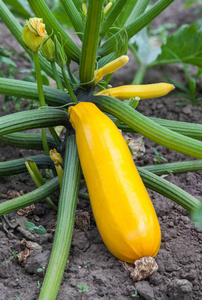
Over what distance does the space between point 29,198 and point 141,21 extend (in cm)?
87

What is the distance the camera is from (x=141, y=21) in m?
1.89

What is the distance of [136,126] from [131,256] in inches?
18.2

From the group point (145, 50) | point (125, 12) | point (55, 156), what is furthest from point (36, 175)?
point (145, 50)

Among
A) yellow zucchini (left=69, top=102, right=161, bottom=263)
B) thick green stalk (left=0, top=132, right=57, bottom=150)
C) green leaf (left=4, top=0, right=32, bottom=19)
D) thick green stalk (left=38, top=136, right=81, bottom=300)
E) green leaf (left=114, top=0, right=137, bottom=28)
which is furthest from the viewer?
green leaf (left=4, top=0, right=32, bottom=19)

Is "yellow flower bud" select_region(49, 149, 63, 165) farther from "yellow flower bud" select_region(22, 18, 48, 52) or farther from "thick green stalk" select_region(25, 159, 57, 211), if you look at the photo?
"yellow flower bud" select_region(22, 18, 48, 52)

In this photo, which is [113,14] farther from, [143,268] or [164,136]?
[143,268]

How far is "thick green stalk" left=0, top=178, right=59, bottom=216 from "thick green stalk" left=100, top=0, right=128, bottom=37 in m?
0.68

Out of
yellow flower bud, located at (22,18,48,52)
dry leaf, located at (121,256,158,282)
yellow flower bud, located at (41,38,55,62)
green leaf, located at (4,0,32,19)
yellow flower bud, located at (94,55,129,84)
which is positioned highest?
green leaf, located at (4,0,32,19)

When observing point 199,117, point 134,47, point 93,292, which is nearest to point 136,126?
point 93,292

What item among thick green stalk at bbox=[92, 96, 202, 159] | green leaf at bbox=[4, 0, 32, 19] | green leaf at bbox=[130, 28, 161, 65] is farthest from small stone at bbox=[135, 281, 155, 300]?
green leaf at bbox=[4, 0, 32, 19]

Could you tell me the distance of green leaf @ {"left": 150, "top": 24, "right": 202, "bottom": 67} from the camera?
2908mm

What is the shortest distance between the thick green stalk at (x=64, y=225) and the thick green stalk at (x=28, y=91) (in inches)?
7.0

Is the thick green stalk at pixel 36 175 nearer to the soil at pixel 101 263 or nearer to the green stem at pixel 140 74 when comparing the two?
the soil at pixel 101 263

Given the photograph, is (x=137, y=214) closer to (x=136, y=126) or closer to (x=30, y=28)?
(x=136, y=126)
